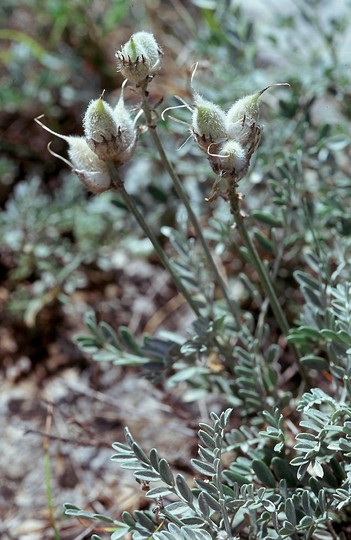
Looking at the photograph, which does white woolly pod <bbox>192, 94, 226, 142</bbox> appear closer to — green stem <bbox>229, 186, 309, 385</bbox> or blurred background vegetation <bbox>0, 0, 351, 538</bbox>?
green stem <bbox>229, 186, 309, 385</bbox>

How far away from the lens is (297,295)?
7.63ft

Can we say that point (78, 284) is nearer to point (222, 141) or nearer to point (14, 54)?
point (14, 54)

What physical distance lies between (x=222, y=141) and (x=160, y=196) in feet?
3.66

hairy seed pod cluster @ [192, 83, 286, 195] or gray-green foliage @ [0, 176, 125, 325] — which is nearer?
hairy seed pod cluster @ [192, 83, 286, 195]

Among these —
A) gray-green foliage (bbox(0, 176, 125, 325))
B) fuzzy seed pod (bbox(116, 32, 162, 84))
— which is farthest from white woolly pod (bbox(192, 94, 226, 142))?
gray-green foliage (bbox(0, 176, 125, 325))

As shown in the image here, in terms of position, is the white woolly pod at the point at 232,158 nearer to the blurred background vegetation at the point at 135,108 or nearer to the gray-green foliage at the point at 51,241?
the blurred background vegetation at the point at 135,108

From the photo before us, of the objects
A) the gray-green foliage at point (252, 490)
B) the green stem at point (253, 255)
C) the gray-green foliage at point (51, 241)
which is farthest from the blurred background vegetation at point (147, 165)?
the gray-green foliage at point (252, 490)

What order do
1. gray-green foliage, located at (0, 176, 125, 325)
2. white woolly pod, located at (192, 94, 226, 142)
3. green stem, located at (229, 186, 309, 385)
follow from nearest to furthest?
white woolly pod, located at (192, 94, 226, 142) < green stem, located at (229, 186, 309, 385) < gray-green foliage, located at (0, 176, 125, 325)

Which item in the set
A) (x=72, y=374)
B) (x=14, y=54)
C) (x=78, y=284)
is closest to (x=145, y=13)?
(x=14, y=54)

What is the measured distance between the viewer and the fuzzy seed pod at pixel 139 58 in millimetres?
1354

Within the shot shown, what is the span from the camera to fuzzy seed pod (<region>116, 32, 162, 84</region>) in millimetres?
1354

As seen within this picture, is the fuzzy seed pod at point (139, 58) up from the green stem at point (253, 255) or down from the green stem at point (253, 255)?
up

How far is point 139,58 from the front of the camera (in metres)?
1.36

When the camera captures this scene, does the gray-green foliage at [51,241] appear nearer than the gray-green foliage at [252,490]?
No
